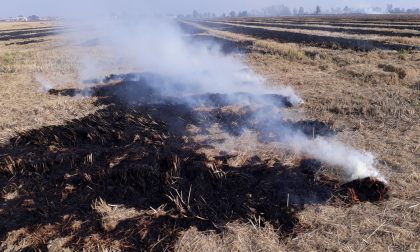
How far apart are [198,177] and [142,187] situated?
92 centimetres

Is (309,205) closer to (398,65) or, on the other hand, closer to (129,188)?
(129,188)

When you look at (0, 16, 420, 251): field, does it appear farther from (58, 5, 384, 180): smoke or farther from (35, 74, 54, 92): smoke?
(35, 74, 54, 92): smoke

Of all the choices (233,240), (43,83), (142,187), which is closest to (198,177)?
(142,187)

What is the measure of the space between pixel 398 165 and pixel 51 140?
6839 millimetres

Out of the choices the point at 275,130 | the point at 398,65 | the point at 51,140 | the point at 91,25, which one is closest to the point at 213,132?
the point at 275,130

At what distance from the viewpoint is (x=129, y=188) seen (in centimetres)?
585

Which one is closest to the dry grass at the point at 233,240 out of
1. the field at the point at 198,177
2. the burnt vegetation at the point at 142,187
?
the field at the point at 198,177

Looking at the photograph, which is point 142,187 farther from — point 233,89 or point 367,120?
point 233,89

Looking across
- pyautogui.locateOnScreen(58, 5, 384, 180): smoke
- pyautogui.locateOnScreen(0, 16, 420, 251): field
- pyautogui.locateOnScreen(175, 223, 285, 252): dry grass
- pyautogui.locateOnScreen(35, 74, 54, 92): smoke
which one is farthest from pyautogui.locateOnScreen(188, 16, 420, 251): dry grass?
pyautogui.locateOnScreen(35, 74, 54, 92): smoke

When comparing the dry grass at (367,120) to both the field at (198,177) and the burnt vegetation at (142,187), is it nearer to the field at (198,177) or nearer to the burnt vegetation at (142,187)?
the field at (198,177)

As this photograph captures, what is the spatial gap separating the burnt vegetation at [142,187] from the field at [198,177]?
2 centimetres

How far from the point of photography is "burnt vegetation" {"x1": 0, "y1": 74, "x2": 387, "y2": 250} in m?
4.97

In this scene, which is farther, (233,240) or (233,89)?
(233,89)

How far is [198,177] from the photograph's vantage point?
6.05 meters
